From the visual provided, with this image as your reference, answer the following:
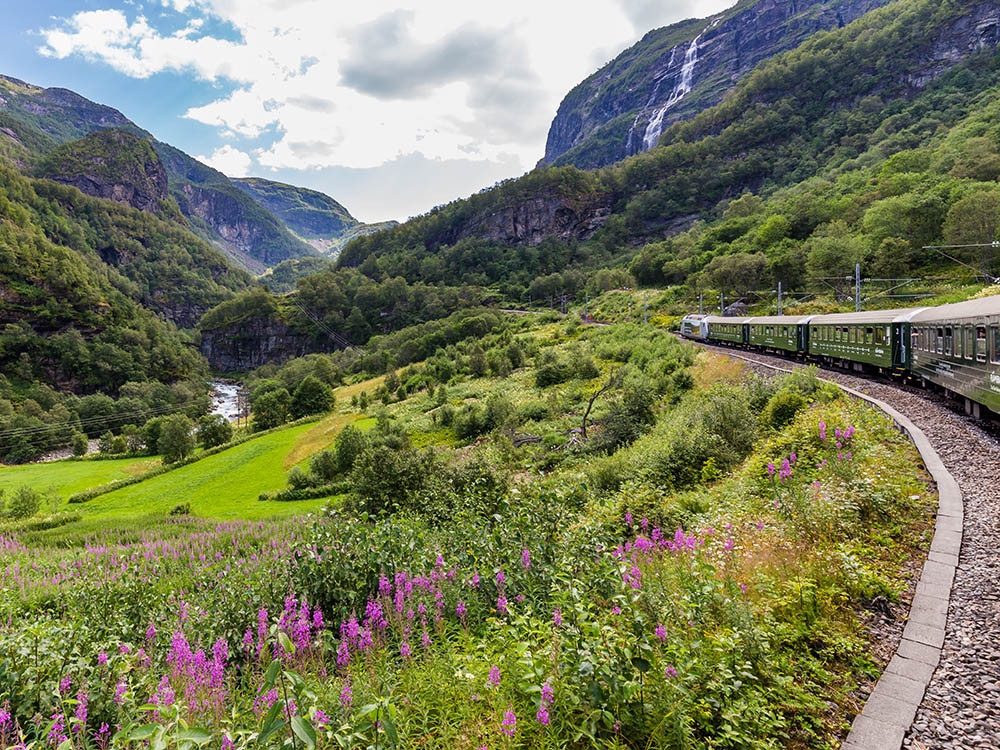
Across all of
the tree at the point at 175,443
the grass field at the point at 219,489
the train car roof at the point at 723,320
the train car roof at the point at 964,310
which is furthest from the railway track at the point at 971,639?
the tree at the point at 175,443

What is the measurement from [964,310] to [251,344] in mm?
162792

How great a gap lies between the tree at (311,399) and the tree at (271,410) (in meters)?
1.07

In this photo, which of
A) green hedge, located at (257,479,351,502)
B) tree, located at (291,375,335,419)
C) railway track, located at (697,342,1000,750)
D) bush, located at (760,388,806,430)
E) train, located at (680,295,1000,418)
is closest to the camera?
railway track, located at (697,342,1000,750)

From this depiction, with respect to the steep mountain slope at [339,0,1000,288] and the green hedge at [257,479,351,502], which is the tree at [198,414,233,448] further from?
the steep mountain slope at [339,0,1000,288]

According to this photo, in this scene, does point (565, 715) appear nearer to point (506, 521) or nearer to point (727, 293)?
point (506, 521)

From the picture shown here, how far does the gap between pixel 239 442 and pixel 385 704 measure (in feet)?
171

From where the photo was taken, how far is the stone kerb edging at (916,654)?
3102 mm

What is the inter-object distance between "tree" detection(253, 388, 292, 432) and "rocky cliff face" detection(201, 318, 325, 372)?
88.2 metres

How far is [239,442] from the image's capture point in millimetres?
47062

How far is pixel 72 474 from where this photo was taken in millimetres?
44406

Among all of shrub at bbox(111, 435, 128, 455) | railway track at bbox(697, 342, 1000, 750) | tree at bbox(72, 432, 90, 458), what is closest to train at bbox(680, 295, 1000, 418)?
railway track at bbox(697, 342, 1000, 750)

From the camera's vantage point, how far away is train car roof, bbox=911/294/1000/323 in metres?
10.9

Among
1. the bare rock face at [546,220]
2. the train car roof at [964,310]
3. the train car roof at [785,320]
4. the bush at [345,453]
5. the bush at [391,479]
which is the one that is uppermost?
the bare rock face at [546,220]

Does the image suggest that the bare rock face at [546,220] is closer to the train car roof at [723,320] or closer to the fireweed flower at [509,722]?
the train car roof at [723,320]
